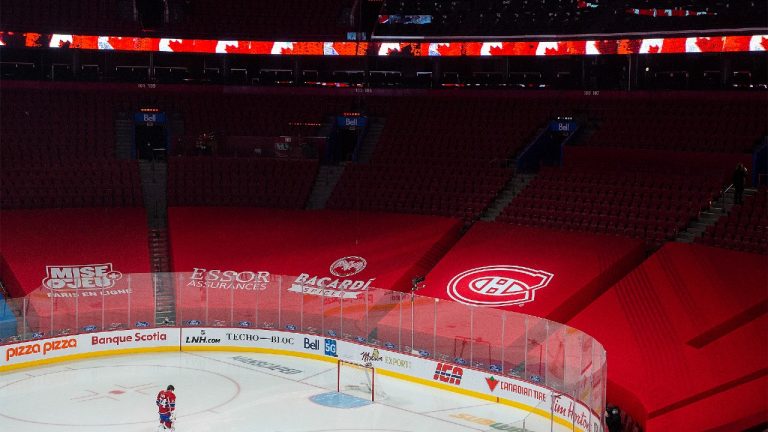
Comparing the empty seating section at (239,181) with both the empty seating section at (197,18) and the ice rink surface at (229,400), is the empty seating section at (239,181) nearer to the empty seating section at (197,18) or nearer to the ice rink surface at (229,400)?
the empty seating section at (197,18)

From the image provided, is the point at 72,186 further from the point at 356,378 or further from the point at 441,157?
the point at 356,378

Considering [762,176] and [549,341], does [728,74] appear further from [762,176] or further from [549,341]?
[549,341]

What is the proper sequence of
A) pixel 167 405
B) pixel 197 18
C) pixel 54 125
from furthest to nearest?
pixel 197 18 → pixel 54 125 → pixel 167 405

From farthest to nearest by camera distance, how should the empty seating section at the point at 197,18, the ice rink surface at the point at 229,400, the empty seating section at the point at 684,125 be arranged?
the empty seating section at the point at 197,18 < the empty seating section at the point at 684,125 < the ice rink surface at the point at 229,400

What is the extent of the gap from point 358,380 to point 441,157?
43.0 ft

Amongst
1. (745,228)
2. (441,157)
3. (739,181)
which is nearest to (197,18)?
(441,157)

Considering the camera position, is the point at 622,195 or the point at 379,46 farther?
the point at 379,46

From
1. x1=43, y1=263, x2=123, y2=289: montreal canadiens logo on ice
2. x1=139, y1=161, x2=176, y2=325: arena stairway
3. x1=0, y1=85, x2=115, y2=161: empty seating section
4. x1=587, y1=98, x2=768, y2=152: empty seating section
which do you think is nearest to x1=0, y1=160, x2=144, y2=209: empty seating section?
x1=139, y1=161, x2=176, y2=325: arena stairway

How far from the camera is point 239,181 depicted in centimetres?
3316

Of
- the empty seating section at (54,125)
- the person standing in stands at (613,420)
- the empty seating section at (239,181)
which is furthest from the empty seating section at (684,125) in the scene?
the empty seating section at (54,125)

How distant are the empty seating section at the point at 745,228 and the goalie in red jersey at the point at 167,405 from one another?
1391cm

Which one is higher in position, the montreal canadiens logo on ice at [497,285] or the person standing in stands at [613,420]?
the montreal canadiens logo on ice at [497,285]

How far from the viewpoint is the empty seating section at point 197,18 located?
37.2m

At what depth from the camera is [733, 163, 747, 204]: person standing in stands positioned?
85.3 feet
